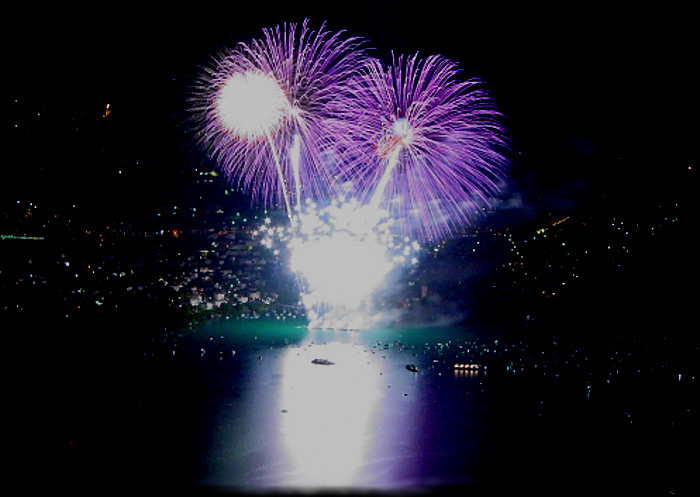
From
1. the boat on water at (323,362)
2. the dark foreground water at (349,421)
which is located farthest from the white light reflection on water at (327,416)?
the boat on water at (323,362)

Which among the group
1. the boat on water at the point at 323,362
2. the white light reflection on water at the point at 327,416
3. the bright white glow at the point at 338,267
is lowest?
the white light reflection on water at the point at 327,416

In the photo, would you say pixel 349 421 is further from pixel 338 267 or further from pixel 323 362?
pixel 338 267

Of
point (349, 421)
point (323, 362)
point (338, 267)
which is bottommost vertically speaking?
point (349, 421)

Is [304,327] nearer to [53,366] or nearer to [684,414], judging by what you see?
[53,366]

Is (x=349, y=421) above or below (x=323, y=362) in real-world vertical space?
below

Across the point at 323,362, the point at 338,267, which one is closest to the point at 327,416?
the point at 323,362

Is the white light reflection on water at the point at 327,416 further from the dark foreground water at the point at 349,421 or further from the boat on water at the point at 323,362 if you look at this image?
the boat on water at the point at 323,362
